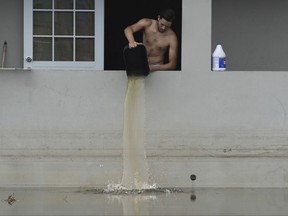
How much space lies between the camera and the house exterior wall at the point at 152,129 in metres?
10.9

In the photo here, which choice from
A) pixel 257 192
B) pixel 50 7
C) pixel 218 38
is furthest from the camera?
pixel 218 38

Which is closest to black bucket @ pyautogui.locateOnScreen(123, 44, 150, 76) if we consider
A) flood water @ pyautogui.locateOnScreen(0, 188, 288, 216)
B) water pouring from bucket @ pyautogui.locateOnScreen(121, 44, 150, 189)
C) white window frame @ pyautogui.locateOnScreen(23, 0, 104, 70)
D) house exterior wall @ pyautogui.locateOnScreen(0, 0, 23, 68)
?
water pouring from bucket @ pyautogui.locateOnScreen(121, 44, 150, 189)

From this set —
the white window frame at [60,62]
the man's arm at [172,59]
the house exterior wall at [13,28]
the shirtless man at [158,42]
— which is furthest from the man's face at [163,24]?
the house exterior wall at [13,28]

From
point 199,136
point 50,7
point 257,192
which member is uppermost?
point 50,7

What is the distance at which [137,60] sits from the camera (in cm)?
1072

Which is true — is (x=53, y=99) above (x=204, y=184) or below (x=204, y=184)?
above

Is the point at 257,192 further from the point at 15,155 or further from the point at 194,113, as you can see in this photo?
the point at 15,155

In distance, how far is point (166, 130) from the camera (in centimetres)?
1095

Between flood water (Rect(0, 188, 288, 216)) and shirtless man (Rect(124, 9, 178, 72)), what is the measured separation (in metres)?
1.72

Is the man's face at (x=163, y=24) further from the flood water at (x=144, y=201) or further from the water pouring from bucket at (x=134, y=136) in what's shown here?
the flood water at (x=144, y=201)

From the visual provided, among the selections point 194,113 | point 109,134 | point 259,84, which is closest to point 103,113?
point 109,134

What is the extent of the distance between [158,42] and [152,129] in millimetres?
1237

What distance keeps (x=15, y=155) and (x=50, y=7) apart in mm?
2165

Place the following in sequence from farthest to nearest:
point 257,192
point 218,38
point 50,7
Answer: point 218,38, point 50,7, point 257,192
